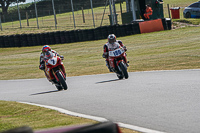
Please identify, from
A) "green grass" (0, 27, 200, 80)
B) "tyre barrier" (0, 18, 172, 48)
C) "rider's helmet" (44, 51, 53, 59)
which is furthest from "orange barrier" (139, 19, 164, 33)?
"rider's helmet" (44, 51, 53, 59)

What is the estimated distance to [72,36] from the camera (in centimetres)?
3278

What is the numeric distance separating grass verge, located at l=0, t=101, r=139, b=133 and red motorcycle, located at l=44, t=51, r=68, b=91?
110 inches

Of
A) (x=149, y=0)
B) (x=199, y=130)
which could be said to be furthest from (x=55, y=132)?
(x=149, y=0)

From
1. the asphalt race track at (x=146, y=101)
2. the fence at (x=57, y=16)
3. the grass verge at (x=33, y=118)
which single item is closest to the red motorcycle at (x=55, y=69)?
the asphalt race track at (x=146, y=101)

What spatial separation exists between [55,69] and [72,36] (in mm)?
20407

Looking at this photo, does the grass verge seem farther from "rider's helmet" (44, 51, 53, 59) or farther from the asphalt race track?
"rider's helmet" (44, 51, 53, 59)

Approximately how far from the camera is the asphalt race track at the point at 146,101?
6.54 m

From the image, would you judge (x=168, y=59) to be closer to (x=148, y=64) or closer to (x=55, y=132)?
(x=148, y=64)

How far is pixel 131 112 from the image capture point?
754cm

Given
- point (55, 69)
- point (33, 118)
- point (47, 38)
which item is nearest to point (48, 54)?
point (55, 69)

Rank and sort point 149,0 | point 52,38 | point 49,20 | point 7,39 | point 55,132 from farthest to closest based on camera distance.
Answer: point 49,20 < point 149,0 < point 7,39 < point 52,38 < point 55,132

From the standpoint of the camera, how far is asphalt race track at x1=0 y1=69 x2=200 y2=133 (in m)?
6.54

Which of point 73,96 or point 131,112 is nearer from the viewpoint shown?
point 131,112

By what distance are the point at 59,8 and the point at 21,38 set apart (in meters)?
6.54
